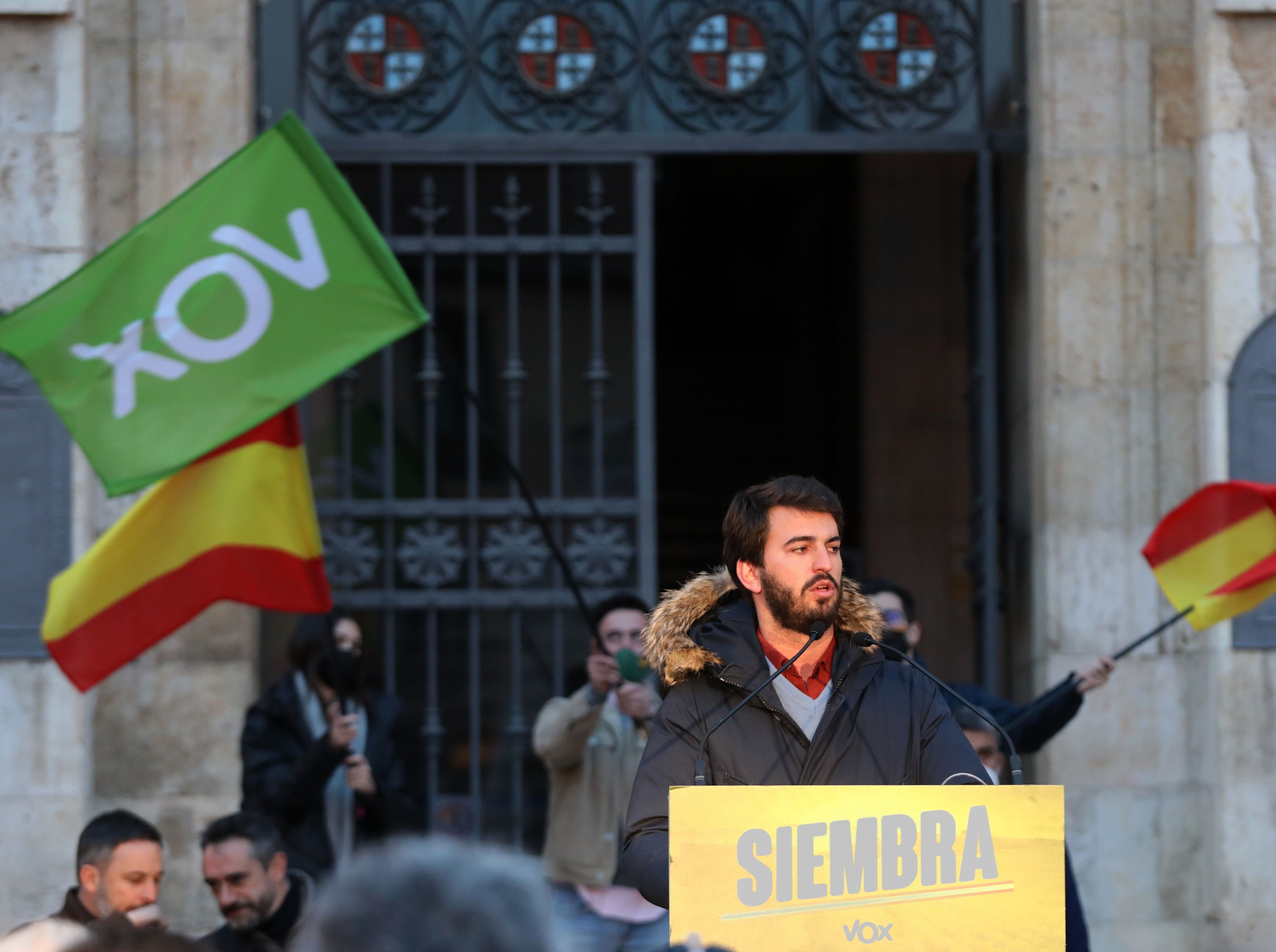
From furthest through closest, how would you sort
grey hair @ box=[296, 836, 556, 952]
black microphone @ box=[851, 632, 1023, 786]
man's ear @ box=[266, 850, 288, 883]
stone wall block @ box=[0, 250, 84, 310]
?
stone wall block @ box=[0, 250, 84, 310] → man's ear @ box=[266, 850, 288, 883] → black microphone @ box=[851, 632, 1023, 786] → grey hair @ box=[296, 836, 556, 952]

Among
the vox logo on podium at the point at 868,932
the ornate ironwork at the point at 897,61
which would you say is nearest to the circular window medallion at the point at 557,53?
the ornate ironwork at the point at 897,61

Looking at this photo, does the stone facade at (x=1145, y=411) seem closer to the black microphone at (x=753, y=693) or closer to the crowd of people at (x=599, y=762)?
the crowd of people at (x=599, y=762)

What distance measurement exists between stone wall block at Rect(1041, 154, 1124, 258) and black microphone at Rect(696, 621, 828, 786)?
13.6 feet

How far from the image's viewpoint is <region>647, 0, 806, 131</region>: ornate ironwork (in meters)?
8.11

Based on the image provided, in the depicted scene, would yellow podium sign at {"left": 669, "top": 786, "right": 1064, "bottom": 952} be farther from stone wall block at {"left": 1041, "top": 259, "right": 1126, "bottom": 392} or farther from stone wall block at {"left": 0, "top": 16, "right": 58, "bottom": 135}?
stone wall block at {"left": 0, "top": 16, "right": 58, "bottom": 135}

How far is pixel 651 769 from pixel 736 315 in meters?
11.5

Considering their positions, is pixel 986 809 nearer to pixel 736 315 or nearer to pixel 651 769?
pixel 651 769

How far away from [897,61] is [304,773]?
Result: 405 centimetres

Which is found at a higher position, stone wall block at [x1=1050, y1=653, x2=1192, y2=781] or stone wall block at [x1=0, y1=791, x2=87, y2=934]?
stone wall block at [x1=1050, y1=653, x2=1192, y2=781]

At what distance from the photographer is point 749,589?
13.6 feet

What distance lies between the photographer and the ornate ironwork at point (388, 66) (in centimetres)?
805

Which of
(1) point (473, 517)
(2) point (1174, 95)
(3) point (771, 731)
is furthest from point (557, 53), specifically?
(3) point (771, 731)

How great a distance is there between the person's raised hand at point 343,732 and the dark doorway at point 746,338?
6.85 metres

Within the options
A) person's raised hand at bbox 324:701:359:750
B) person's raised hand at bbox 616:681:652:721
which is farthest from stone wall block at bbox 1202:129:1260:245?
person's raised hand at bbox 324:701:359:750
